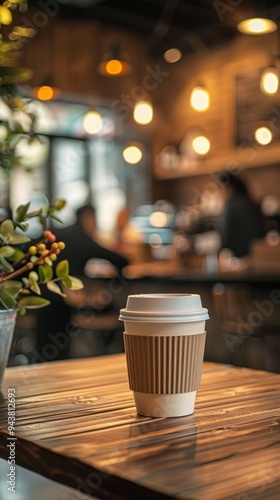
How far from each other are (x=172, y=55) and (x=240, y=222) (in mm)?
2942

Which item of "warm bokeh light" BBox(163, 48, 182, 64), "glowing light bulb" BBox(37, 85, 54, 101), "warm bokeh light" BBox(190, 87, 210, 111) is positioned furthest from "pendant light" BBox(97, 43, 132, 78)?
"warm bokeh light" BBox(163, 48, 182, 64)

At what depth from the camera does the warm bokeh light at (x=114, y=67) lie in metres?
5.78

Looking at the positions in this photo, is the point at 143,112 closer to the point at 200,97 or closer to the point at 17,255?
the point at 200,97

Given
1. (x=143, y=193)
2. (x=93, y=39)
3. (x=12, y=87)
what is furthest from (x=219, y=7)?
(x=12, y=87)

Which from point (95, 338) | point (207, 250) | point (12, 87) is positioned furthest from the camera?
point (207, 250)

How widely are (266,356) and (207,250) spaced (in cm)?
245

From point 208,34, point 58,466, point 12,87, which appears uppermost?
point 208,34

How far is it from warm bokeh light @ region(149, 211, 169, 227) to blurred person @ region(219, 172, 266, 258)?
2.11m

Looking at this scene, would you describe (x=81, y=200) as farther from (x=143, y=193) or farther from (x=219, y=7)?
(x=219, y=7)

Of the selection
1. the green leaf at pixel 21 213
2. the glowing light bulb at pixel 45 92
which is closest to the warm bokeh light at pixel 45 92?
the glowing light bulb at pixel 45 92

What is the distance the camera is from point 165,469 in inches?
36.8

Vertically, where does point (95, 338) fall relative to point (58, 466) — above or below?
below

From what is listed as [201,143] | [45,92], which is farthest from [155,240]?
[45,92]

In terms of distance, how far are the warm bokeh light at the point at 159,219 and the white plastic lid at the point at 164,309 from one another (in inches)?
283
